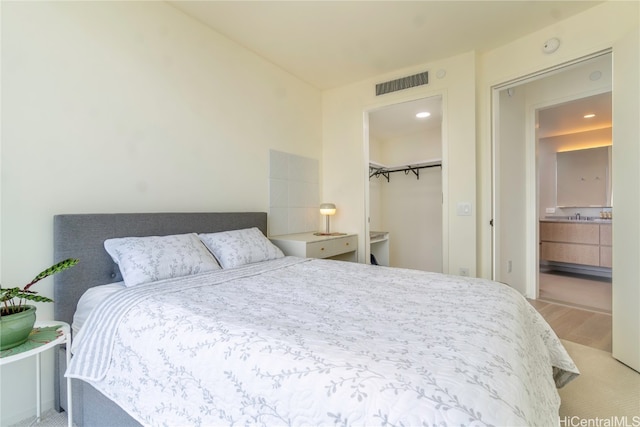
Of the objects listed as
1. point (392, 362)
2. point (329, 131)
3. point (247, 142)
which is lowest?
point (392, 362)

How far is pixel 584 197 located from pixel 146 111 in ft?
21.3

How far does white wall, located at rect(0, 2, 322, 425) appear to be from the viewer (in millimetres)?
1567

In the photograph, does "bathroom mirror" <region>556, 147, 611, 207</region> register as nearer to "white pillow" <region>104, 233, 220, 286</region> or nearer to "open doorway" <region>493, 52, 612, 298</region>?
"open doorway" <region>493, 52, 612, 298</region>

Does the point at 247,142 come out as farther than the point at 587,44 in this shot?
Yes

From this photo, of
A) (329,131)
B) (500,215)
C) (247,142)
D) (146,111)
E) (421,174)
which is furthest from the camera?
(421,174)

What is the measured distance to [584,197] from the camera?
16.4 feet

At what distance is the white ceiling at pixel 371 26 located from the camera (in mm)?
2281

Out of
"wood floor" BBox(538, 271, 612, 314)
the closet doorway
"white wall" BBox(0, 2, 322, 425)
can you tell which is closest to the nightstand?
"white wall" BBox(0, 2, 322, 425)

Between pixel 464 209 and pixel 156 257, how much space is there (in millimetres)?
2759

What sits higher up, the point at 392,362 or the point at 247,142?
the point at 247,142

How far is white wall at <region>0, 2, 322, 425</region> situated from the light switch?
206cm

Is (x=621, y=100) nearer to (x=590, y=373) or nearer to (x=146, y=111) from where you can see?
(x=590, y=373)

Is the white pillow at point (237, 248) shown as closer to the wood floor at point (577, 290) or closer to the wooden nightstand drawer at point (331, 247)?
the wooden nightstand drawer at point (331, 247)

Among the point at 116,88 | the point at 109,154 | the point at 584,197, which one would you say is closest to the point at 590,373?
the point at 109,154
